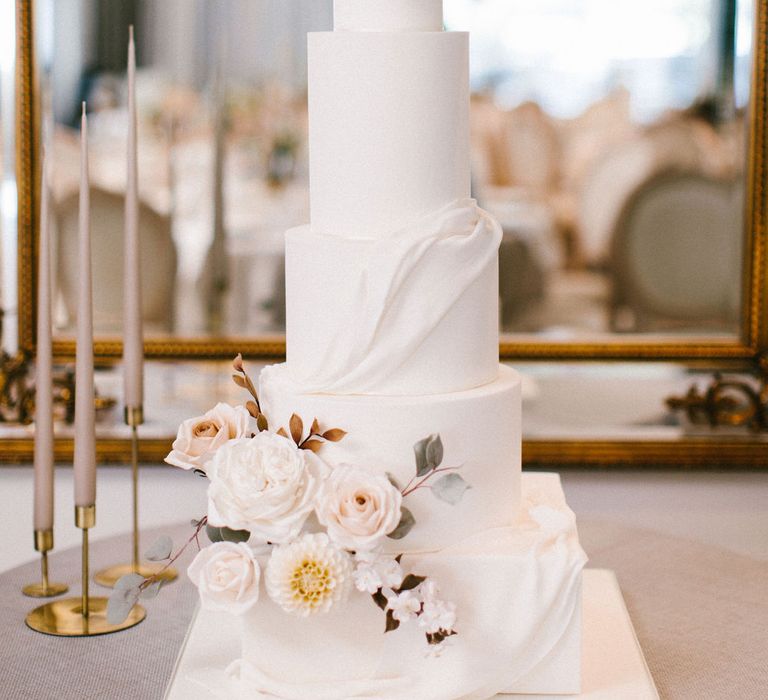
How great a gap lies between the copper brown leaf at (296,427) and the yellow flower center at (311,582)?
0.16m

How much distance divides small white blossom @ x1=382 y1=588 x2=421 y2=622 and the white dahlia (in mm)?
58

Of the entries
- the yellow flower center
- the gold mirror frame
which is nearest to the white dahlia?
the yellow flower center

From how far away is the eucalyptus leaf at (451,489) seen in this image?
1.41 metres

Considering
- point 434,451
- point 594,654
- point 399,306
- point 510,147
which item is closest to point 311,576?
point 434,451

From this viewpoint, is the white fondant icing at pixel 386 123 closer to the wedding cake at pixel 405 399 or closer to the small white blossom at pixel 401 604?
the wedding cake at pixel 405 399

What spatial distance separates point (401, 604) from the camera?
134 centimetres

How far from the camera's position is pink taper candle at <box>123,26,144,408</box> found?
74.1 inches

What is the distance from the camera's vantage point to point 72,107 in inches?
114

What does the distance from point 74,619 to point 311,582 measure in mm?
591

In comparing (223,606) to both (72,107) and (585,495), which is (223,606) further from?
(72,107)

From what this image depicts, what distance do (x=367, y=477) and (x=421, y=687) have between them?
315mm

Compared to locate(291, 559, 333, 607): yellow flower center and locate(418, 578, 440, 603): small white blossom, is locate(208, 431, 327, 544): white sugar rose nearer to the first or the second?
locate(291, 559, 333, 607): yellow flower center

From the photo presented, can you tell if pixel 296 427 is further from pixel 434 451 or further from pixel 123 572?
pixel 123 572

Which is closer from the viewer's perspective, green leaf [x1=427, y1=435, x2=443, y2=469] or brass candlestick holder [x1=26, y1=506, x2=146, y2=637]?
green leaf [x1=427, y1=435, x2=443, y2=469]
